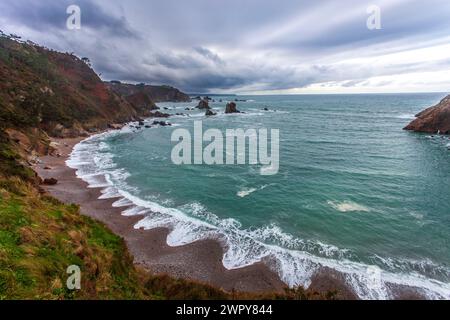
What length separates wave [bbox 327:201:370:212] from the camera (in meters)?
25.3

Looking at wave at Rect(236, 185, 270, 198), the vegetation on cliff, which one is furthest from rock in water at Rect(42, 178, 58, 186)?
wave at Rect(236, 185, 270, 198)

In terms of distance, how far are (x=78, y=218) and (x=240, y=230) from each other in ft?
42.4

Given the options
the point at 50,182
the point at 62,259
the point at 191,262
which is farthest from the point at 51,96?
the point at 62,259

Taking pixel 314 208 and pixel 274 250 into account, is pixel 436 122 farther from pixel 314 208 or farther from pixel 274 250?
pixel 274 250

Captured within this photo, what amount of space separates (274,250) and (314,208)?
8443mm

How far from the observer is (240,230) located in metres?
22.5

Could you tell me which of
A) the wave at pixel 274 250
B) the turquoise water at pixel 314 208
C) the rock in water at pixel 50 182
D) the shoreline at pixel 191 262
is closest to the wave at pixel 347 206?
the turquoise water at pixel 314 208

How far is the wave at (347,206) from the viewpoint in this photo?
2529cm

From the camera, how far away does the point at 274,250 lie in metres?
19.5
